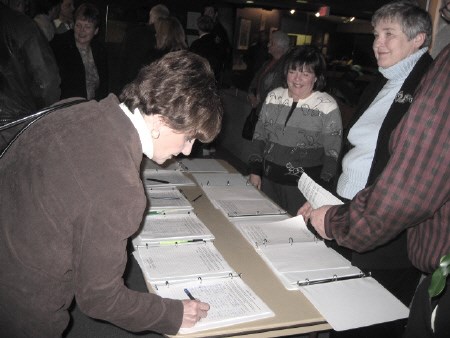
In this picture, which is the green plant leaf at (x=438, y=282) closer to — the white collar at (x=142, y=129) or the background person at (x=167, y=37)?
the white collar at (x=142, y=129)

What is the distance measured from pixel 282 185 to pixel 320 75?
0.67 m

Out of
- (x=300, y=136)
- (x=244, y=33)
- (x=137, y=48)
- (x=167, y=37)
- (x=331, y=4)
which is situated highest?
(x=331, y=4)

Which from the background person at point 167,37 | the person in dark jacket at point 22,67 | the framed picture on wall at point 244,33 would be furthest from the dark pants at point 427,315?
the framed picture on wall at point 244,33

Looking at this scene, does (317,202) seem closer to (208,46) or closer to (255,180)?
(255,180)

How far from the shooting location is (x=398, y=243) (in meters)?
1.71

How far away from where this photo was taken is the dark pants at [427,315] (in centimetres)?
96

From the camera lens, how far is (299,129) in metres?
2.31

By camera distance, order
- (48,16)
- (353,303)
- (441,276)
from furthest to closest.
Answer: (48,16)
(353,303)
(441,276)

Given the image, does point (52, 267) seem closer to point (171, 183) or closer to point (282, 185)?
point (171, 183)

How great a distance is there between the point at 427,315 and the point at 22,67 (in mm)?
2165

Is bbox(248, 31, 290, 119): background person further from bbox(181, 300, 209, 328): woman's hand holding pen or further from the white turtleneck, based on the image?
bbox(181, 300, 209, 328): woman's hand holding pen

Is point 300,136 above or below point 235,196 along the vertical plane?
above

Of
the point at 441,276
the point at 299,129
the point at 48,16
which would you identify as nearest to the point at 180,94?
the point at 441,276

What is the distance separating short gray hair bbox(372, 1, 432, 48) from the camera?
1.73 meters
